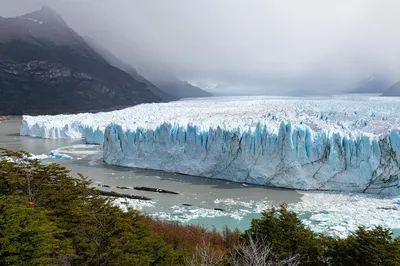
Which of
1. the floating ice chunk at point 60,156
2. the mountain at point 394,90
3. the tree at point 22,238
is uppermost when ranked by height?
the mountain at point 394,90

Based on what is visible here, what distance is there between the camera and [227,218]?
36.0 feet

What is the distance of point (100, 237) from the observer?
5.71 meters

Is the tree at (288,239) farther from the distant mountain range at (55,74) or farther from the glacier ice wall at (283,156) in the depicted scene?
the distant mountain range at (55,74)

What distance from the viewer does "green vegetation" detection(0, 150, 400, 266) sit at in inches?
171

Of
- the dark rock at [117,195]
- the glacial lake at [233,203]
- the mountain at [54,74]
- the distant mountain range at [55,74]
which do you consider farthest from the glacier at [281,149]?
the mountain at [54,74]

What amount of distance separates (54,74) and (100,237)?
3330 inches

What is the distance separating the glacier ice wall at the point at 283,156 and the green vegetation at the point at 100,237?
7.41 metres

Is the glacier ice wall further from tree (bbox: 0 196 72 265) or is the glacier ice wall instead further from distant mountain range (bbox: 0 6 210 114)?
distant mountain range (bbox: 0 6 210 114)

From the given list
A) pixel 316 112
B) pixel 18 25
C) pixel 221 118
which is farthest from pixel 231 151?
pixel 18 25

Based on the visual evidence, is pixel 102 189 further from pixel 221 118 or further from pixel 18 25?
pixel 18 25

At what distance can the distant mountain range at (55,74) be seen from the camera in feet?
237

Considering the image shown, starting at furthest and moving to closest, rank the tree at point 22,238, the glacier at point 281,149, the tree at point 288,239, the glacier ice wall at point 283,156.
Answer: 1. the glacier at point 281,149
2. the glacier ice wall at point 283,156
3. the tree at point 288,239
4. the tree at point 22,238

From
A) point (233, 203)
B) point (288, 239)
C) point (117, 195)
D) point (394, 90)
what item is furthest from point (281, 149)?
point (394, 90)

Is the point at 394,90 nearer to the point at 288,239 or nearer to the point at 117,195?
the point at 117,195
